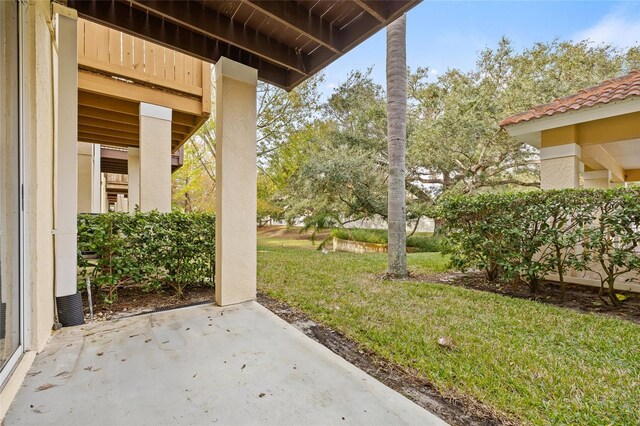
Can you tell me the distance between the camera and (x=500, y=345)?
2.69m

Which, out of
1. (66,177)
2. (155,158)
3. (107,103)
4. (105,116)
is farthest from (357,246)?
(66,177)

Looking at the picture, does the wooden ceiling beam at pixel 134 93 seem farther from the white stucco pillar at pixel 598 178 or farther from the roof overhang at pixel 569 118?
the white stucco pillar at pixel 598 178

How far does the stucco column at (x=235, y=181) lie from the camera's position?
3791 millimetres

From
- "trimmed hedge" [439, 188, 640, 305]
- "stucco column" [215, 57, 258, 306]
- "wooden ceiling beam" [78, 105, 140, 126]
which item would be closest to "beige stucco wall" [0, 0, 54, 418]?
"stucco column" [215, 57, 258, 306]

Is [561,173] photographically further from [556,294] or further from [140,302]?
[140,302]

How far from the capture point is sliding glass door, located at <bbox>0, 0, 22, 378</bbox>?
6.49 ft

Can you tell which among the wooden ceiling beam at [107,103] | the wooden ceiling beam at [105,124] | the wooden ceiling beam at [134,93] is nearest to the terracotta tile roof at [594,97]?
the wooden ceiling beam at [134,93]

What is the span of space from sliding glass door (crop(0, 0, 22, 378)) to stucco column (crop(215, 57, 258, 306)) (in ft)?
6.09

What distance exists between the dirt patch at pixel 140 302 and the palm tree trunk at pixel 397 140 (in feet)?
11.3

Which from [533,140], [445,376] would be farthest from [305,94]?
[445,376]

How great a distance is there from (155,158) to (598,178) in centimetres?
1050

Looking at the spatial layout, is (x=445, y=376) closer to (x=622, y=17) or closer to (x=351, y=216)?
(x=351, y=216)

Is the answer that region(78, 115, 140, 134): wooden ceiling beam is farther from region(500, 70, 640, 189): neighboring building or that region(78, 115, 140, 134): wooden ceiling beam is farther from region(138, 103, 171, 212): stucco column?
region(500, 70, 640, 189): neighboring building

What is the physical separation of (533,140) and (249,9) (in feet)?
19.3
